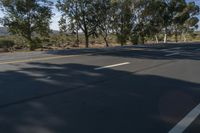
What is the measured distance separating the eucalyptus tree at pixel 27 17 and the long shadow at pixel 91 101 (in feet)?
78.3

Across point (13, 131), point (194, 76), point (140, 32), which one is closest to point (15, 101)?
point (13, 131)

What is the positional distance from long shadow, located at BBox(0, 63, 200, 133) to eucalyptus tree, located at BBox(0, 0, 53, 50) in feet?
78.3

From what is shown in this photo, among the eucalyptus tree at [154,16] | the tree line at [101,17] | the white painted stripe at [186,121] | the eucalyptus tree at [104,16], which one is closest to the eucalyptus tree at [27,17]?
the tree line at [101,17]

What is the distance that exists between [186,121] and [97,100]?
1.91m

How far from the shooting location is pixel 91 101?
729 cm

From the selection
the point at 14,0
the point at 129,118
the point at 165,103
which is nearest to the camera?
the point at 129,118

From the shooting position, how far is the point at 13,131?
17.5 ft

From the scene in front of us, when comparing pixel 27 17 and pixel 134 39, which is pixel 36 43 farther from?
pixel 134 39

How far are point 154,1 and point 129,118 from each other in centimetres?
4396

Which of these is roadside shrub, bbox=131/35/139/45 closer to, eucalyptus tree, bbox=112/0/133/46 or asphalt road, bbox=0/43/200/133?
eucalyptus tree, bbox=112/0/133/46

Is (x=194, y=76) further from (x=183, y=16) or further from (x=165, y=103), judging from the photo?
(x=183, y=16)

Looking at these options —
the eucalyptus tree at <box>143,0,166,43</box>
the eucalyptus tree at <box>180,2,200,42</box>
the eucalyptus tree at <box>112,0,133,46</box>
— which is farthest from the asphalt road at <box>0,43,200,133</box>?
the eucalyptus tree at <box>180,2,200,42</box>

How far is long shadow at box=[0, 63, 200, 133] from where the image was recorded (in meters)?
5.71

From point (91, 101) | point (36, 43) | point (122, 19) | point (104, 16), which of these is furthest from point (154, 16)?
point (91, 101)
